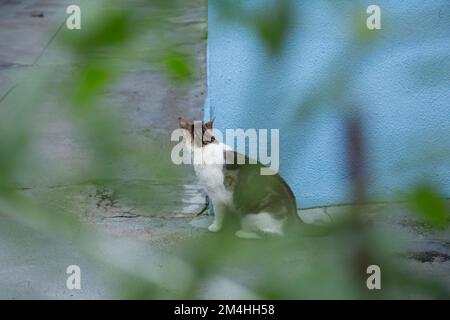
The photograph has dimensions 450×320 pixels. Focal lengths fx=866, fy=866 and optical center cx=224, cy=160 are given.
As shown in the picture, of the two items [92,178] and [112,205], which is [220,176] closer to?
[112,205]

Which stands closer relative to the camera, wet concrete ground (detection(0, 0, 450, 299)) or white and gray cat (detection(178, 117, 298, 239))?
wet concrete ground (detection(0, 0, 450, 299))

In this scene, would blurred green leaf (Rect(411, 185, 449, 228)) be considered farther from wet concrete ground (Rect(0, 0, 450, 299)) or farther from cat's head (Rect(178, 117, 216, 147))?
cat's head (Rect(178, 117, 216, 147))

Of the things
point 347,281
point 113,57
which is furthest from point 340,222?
point 113,57

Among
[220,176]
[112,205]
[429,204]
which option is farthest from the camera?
[220,176]

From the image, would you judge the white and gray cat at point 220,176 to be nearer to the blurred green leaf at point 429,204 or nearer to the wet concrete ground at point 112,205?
the wet concrete ground at point 112,205

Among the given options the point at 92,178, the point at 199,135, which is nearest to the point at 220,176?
the point at 199,135

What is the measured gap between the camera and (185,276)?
872 mm

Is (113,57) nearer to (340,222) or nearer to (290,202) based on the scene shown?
(340,222)

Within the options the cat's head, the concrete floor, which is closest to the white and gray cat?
the cat's head

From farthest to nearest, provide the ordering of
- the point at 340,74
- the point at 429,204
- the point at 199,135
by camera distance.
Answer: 1. the point at 199,135
2. the point at 429,204
3. the point at 340,74

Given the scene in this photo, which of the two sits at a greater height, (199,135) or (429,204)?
(199,135)

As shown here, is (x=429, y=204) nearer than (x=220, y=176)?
Yes

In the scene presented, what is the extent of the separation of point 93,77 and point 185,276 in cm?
24

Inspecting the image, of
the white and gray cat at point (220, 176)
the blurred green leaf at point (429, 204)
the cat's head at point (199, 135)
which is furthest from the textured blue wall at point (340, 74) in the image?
the cat's head at point (199, 135)
